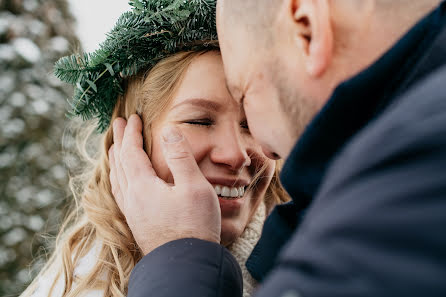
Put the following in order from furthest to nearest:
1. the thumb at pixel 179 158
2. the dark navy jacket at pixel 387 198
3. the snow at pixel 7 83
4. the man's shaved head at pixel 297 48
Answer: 1. the snow at pixel 7 83
2. the thumb at pixel 179 158
3. the man's shaved head at pixel 297 48
4. the dark navy jacket at pixel 387 198

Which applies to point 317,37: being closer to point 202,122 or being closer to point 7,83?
point 202,122

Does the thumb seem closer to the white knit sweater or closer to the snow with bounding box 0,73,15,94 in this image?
the white knit sweater

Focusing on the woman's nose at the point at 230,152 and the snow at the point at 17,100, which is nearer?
the woman's nose at the point at 230,152

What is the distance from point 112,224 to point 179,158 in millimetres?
684

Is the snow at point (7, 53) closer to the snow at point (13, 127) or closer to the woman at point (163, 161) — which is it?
the snow at point (13, 127)

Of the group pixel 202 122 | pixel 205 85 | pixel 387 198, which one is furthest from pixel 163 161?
pixel 387 198

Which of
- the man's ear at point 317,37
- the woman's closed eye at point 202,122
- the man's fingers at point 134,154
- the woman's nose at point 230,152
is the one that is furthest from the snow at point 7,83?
the man's ear at point 317,37

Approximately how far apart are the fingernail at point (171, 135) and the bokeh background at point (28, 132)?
305 centimetres

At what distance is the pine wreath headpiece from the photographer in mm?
2023

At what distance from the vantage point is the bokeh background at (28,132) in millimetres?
4688

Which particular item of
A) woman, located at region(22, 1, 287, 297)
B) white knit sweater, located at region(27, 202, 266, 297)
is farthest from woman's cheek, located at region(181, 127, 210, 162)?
white knit sweater, located at region(27, 202, 266, 297)

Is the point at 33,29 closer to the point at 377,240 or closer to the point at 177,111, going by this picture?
the point at 177,111

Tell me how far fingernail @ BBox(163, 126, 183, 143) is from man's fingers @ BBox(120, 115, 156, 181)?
6.1 inches

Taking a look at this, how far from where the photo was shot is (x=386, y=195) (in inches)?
26.5
